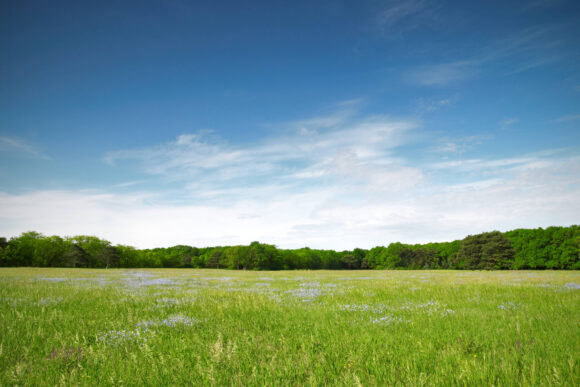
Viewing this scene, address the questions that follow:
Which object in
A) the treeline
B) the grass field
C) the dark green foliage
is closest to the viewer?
the grass field

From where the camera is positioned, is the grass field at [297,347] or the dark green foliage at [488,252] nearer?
the grass field at [297,347]

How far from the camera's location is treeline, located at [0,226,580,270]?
62156 millimetres

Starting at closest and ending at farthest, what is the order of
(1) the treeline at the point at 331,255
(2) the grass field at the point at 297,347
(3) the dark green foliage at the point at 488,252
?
(2) the grass field at the point at 297,347
(1) the treeline at the point at 331,255
(3) the dark green foliage at the point at 488,252

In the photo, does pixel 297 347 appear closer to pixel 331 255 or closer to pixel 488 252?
pixel 488 252

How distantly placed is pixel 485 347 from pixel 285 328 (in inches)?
151

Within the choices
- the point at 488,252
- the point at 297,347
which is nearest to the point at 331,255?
the point at 488,252

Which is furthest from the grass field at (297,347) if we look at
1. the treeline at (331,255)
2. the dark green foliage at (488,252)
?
the dark green foliage at (488,252)

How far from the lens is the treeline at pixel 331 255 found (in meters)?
62.2

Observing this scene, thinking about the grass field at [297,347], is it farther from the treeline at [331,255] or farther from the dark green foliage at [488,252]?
the dark green foliage at [488,252]

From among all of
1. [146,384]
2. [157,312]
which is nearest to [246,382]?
[146,384]

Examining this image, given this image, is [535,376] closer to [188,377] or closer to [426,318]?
[426,318]

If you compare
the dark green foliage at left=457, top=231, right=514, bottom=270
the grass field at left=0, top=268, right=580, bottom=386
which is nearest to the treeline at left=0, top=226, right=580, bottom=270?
the dark green foliage at left=457, top=231, right=514, bottom=270

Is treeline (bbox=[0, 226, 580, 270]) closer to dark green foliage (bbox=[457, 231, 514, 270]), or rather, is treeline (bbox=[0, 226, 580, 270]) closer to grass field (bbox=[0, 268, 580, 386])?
dark green foliage (bbox=[457, 231, 514, 270])

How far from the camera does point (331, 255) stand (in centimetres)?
12600
